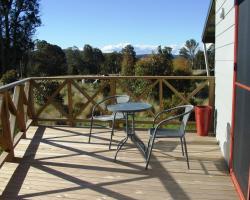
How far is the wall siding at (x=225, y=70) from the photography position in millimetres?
4168

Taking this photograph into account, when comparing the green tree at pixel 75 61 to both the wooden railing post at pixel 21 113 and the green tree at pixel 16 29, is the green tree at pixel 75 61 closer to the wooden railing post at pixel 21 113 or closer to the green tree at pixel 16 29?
the green tree at pixel 16 29

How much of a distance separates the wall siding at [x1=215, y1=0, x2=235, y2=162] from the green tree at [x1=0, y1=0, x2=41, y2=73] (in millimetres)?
20208

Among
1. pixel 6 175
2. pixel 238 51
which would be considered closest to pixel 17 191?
pixel 6 175

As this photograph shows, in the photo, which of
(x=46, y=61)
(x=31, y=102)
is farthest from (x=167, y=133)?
(x=46, y=61)

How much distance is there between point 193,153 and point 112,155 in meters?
1.12

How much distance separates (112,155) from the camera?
15.8 feet

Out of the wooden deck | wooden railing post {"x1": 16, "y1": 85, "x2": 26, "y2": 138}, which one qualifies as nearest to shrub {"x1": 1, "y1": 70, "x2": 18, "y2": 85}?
wooden railing post {"x1": 16, "y1": 85, "x2": 26, "y2": 138}

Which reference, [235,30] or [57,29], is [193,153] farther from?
[57,29]

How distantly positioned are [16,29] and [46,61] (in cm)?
317

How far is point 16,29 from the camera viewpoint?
2377 centimetres

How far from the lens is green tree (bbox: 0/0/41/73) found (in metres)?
23.0

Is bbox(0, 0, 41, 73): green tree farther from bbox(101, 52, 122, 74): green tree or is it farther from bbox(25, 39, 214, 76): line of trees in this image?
bbox(101, 52, 122, 74): green tree

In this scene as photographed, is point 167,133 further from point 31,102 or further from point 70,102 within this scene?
point 31,102

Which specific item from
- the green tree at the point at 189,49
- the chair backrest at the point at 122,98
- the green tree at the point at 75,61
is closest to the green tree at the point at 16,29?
the green tree at the point at 75,61
